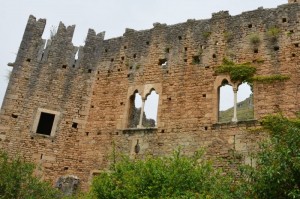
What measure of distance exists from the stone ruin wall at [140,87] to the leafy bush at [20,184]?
2.20m

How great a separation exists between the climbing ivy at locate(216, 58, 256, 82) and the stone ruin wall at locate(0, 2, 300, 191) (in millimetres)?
278

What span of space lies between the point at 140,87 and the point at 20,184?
548cm

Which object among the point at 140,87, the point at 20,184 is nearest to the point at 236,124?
the point at 140,87

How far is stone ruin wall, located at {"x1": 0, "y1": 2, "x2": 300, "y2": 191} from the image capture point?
1223 cm

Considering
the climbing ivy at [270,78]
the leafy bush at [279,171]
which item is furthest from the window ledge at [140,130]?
the leafy bush at [279,171]

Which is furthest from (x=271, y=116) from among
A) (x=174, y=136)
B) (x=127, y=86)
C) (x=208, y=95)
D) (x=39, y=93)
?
(x=39, y=93)

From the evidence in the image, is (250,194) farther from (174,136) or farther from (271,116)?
(174,136)

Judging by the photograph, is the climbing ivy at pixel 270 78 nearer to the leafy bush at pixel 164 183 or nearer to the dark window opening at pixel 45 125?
the leafy bush at pixel 164 183

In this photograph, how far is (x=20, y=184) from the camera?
10.9m

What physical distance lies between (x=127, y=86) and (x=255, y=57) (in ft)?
15.5

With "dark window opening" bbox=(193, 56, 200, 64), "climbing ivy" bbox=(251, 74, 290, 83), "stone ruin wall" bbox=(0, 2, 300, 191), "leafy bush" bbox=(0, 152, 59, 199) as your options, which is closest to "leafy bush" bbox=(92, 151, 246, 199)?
"leafy bush" bbox=(0, 152, 59, 199)

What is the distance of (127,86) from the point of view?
47.6 ft

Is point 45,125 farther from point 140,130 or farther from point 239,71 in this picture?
point 239,71

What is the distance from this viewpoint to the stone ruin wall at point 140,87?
12.2 meters
